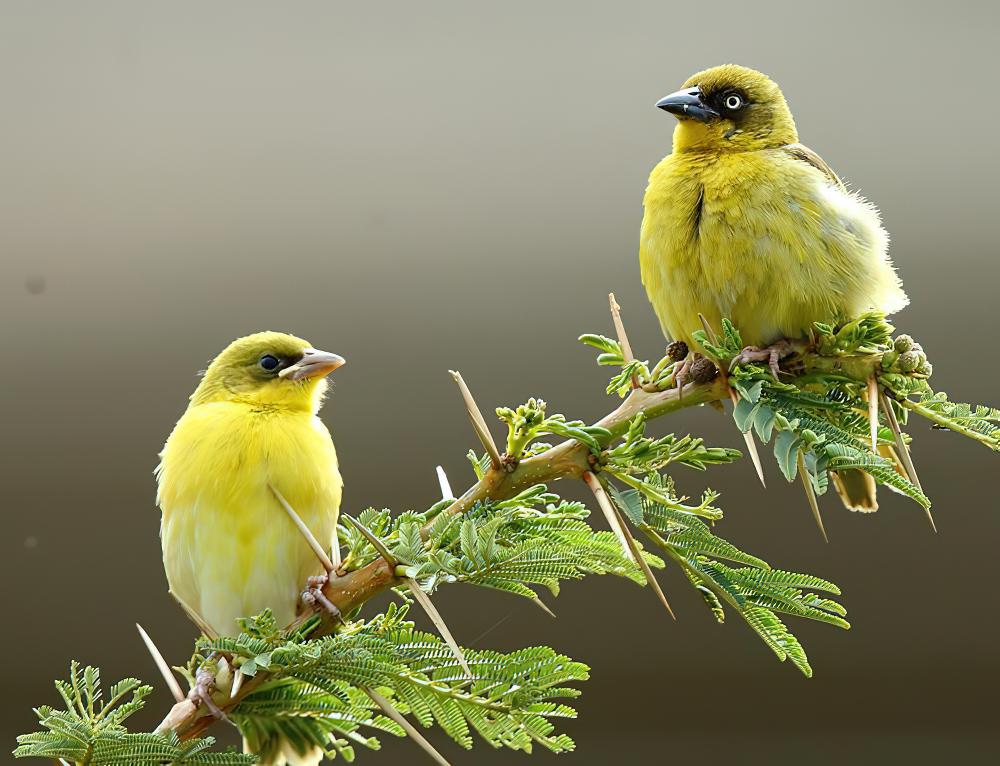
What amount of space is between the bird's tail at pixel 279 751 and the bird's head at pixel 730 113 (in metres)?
1.17

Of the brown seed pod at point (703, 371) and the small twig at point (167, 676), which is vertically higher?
the brown seed pod at point (703, 371)

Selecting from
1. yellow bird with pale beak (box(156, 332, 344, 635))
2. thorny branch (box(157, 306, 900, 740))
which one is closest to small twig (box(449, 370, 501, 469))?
thorny branch (box(157, 306, 900, 740))

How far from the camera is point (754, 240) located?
1.57m

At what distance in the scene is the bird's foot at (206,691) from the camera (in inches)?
34.4

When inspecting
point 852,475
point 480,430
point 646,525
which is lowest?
point 852,475

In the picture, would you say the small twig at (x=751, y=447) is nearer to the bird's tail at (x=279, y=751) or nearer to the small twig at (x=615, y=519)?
the small twig at (x=615, y=519)

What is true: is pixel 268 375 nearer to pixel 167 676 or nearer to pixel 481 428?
pixel 167 676

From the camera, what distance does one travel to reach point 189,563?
1495 mm

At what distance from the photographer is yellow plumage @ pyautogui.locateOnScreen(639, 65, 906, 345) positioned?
1527 millimetres

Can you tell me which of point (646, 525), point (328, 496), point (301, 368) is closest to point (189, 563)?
point (328, 496)

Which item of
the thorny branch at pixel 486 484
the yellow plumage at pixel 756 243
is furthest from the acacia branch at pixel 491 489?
the yellow plumage at pixel 756 243

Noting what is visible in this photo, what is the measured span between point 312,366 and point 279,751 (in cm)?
69

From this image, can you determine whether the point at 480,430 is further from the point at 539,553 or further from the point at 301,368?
the point at 301,368

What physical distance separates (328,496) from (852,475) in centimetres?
73
